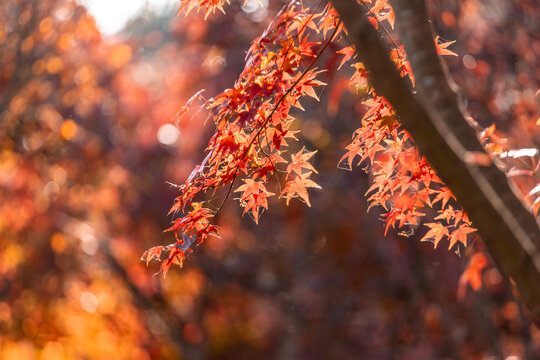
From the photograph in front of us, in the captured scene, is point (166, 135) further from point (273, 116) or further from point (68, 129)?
point (273, 116)

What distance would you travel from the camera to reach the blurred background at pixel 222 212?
471 centimetres

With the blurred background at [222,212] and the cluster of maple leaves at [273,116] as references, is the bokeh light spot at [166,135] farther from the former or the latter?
the cluster of maple leaves at [273,116]

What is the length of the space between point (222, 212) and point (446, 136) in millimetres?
5441

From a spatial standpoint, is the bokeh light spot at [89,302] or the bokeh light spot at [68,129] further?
the bokeh light spot at [89,302]

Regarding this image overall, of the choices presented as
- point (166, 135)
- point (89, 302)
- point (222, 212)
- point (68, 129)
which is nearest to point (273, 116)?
point (222, 212)

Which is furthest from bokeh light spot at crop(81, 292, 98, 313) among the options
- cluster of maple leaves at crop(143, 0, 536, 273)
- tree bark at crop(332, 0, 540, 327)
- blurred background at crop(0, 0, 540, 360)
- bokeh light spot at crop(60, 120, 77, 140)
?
tree bark at crop(332, 0, 540, 327)

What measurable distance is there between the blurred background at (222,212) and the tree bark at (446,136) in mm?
3386

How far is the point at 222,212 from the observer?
21.0 ft

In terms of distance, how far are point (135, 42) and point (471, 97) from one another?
4.46 m

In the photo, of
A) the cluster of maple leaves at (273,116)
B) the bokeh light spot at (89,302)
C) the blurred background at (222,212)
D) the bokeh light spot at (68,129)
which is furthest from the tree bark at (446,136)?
the bokeh light spot at (89,302)

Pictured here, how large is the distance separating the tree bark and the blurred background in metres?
3.39

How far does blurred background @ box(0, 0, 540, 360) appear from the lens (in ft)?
15.5

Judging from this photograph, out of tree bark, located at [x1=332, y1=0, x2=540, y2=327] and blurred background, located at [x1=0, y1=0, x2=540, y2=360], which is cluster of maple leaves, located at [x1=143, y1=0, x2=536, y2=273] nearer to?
tree bark, located at [x1=332, y1=0, x2=540, y2=327]

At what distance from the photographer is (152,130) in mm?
6555
